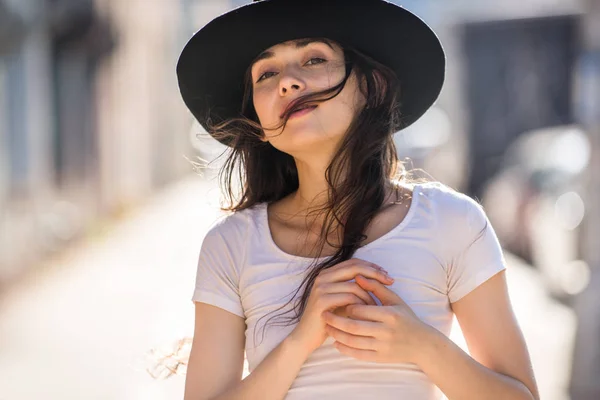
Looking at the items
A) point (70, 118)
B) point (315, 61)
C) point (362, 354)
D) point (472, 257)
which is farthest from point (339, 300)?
point (70, 118)

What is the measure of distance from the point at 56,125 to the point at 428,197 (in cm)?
1602

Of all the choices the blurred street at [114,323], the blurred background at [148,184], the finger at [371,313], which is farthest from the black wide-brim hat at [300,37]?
the finger at [371,313]

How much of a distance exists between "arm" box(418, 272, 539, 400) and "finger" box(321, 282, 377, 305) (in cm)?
17

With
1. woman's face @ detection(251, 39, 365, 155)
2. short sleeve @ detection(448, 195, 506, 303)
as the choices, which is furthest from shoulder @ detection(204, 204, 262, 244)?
short sleeve @ detection(448, 195, 506, 303)

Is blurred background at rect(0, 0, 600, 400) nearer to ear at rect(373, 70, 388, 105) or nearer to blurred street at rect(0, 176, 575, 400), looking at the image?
blurred street at rect(0, 176, 575, 400)

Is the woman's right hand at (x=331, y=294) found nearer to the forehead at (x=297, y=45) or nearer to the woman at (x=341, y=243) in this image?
the woman at (x=341, y=243)

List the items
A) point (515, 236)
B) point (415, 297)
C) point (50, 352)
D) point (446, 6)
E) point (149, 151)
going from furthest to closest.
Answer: point (149, 151)
point (446, 6)
point (515, 236)
point (50, 352)
point (415, 297)

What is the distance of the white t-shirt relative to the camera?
2305mm

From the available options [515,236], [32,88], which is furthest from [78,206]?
[515,236]

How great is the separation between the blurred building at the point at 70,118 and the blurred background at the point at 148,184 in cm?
5

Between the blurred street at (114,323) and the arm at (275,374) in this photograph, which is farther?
the blurred street at (114,323)

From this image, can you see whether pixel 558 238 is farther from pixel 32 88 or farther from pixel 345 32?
pixel 32 88

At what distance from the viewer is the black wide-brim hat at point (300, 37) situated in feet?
8.44

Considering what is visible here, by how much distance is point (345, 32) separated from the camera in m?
2.62
